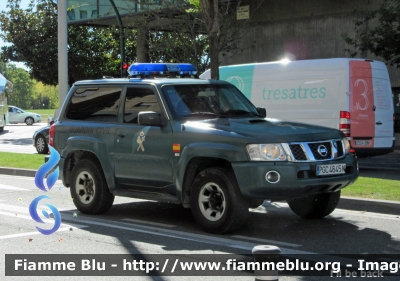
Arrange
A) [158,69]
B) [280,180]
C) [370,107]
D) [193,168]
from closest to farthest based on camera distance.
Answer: [280,180], [193,168], [158,69], [370,107]

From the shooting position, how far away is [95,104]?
31.4 feet

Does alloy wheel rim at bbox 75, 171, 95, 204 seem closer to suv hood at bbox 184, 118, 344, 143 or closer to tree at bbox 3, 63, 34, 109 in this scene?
suv hood at bbox 184, 118, 344, 143

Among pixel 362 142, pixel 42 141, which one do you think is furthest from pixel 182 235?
pixel 42 141

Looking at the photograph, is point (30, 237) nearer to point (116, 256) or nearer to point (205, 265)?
point (116, 256)

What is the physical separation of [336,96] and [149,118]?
7678mm

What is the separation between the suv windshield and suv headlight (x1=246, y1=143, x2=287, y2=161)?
1.23 meters

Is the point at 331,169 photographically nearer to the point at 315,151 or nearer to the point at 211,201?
the point at 315,151

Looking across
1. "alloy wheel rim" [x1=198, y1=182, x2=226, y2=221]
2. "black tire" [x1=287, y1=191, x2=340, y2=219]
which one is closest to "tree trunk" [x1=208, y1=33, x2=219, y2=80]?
"black tire" [x1=287, y1=191, x2=340, y2=219]

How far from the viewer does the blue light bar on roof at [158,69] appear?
959 cm

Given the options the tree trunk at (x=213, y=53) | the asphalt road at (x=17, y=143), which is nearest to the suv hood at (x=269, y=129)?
the tree trunk at (x=213, y=53)

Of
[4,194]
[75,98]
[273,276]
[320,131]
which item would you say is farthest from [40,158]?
[273,276]

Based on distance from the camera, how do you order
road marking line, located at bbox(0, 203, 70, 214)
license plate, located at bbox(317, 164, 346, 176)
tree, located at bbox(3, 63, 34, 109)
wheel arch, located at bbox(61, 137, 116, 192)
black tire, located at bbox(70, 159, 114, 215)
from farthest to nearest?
tree, located at bbox(3, 63, 34, 109) < road marking line, located at bbox(0, 203, 70, 214) < black tire, located at bbox(70, 159, 114, 215) < wheel arch, located at bbox(61, 137, 116, 192) < license plate, located at bbox(317, 164, 346, 176)

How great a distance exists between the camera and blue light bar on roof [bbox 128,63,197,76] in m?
9.59

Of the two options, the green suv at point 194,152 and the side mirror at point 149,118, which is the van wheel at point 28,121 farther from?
the side mirror at point 149,118
